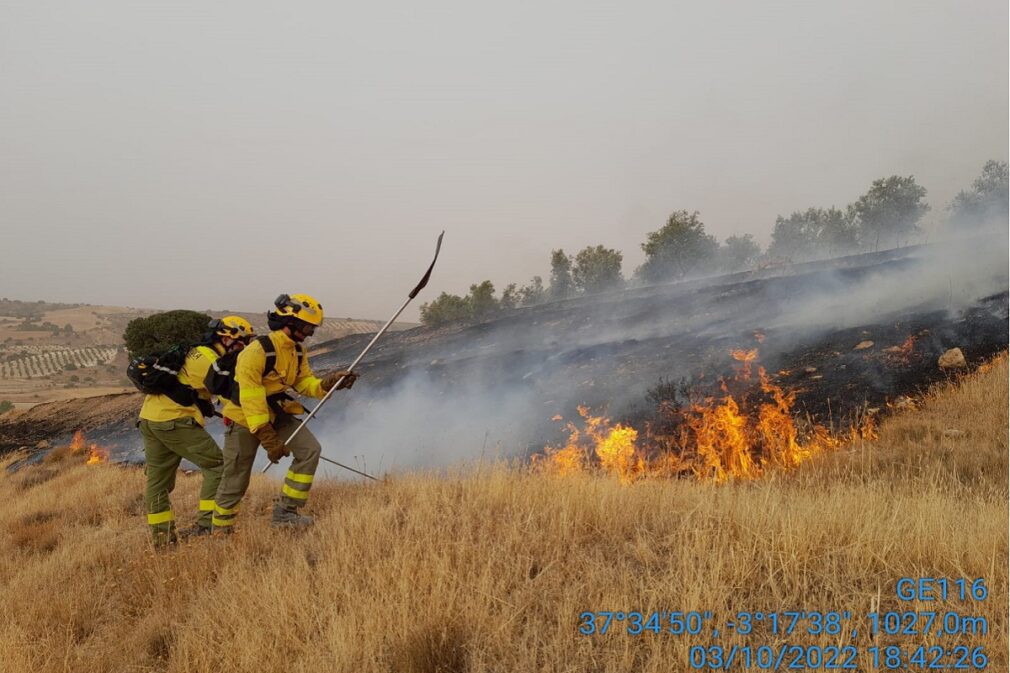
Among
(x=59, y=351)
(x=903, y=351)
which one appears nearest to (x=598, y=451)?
(x=903, y=351)

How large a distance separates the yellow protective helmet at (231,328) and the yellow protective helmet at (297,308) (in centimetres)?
89

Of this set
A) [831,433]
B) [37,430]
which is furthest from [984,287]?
[37,430]

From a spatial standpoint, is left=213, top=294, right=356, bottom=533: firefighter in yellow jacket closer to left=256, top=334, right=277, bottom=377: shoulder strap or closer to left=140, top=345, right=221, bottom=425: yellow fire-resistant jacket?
left=256, top=334, right=277, bottom=377: shoulder strap

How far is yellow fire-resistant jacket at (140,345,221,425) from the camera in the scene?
4.85 metres

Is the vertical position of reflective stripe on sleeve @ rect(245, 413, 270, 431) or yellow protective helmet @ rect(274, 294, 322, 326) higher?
yellow protective helmet @ rect(274, 294, 322, 326)

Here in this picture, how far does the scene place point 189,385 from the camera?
5.02 metres

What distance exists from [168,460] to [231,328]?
160 cm

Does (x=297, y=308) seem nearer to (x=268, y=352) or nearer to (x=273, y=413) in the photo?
(x=268, y=352)

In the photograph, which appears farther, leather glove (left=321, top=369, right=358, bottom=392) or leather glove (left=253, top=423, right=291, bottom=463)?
leather glove (left=321, top=369, right=358, bottom=392)

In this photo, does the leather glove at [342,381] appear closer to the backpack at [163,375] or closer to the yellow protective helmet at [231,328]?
the yellow protective helmet at [231,328]

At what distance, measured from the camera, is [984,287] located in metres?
9.77

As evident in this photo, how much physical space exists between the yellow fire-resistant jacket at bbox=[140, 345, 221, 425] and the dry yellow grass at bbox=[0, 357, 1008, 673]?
1.41 meters

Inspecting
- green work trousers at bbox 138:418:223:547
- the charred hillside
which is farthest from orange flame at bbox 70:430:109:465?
green work trousers at bbox 138:418:223:547

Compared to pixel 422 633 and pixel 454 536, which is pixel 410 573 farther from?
pixel 454 536
